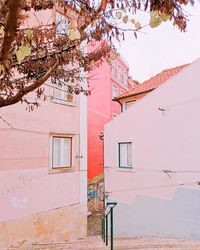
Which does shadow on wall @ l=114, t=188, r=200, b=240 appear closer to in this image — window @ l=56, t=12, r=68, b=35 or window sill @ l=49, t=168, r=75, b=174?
window sill @ l=49, t=168, r=75, b=174

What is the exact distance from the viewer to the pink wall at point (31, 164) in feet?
26.0

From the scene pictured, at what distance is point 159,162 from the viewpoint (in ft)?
36.6

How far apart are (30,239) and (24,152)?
2680mm

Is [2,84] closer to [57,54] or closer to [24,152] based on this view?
[57,54]

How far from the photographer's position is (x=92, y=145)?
63.8ft

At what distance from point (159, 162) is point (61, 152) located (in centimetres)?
401

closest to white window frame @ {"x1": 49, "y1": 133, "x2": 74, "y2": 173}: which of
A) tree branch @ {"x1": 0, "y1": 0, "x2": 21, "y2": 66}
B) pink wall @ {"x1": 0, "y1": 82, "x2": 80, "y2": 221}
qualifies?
pink wall @ {"x1": 0, "y1": 82, "x2": 80, "y2": 221}

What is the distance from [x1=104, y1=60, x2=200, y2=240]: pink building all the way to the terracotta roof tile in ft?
12.8

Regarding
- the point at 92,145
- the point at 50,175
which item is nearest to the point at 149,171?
the point at 50,175

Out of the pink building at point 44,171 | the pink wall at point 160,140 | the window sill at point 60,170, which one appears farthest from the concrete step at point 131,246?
the pink wall at point 160,140

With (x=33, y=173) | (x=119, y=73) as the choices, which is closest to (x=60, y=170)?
(x=33, y=173)

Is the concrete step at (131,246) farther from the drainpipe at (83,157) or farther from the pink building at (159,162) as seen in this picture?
the drainpipe at (83,157)

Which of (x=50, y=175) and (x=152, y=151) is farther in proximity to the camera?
(x=152, y=151)

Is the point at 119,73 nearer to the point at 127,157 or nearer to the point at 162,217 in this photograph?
the point at 127,157
